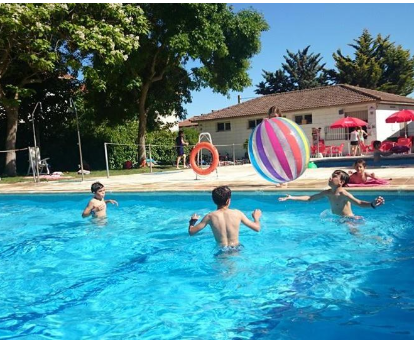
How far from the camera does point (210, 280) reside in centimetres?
472

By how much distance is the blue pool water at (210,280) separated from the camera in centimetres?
351

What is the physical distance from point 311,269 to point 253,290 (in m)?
0.96

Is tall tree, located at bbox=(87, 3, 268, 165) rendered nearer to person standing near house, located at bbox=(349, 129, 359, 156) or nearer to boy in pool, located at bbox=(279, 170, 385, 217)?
person standing near house, located at bbox=(349, 129, 359, 156)

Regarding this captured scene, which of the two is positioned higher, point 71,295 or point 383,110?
point 383,110

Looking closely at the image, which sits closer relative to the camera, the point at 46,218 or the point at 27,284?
the point at 27,284

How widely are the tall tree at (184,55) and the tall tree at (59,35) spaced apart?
4.61 ft

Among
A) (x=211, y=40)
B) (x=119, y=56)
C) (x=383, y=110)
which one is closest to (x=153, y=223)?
(x=119, y=56)

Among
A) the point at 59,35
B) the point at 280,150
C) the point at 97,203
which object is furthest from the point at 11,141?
the point at 280,150

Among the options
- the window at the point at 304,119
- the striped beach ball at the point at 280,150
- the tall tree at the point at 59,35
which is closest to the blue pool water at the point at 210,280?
the striped beach ball at the point at 280,150

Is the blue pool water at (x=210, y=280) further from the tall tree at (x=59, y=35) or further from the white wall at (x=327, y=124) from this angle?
the white wall at (x=327, y=124)

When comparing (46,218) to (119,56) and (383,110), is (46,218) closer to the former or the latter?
(119,56)

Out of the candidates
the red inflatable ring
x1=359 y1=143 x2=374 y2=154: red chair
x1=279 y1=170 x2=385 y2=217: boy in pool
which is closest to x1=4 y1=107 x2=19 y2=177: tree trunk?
the red inflatable ring

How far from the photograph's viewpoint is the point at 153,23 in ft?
64.1

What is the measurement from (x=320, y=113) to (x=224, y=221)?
24.3 metres
